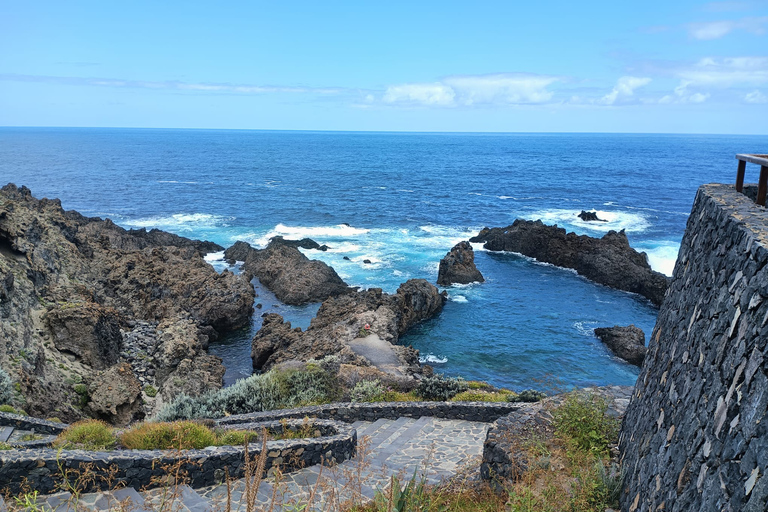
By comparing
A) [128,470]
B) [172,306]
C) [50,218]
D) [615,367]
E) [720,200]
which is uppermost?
[720,200]

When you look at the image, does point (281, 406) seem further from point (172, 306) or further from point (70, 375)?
point (172, 306)

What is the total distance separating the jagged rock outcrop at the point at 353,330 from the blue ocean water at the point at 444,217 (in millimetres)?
1394

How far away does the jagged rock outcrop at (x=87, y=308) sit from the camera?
67.0 feet

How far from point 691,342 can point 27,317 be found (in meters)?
24.4

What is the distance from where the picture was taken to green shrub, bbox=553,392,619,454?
9.27 m

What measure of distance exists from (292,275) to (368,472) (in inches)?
1187

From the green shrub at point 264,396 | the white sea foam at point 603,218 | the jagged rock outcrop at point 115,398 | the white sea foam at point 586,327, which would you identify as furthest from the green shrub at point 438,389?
the white sea foam at point 603,218

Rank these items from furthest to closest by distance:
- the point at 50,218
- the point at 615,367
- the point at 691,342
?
the point at 50,218, the point at 615,367, the point at 691,342

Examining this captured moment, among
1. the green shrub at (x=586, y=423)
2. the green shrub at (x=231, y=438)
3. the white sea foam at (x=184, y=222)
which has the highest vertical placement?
the green shrub at (x=586, y=423)

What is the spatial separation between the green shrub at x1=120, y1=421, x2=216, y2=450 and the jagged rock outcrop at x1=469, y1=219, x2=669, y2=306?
114 ft

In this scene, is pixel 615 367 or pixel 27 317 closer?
pixel 27 317

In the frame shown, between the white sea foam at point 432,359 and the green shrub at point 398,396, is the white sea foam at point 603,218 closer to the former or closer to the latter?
the white sea foam at point 432,359

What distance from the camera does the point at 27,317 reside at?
22.7 meters

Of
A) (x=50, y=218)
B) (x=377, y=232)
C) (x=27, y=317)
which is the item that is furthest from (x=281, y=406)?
(x=377, y=232)
